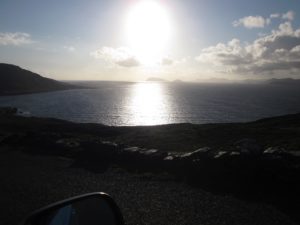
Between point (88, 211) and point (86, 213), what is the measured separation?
45 mm

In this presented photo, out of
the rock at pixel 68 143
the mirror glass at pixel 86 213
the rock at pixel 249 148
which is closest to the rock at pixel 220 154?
the rock at pixel 249 148

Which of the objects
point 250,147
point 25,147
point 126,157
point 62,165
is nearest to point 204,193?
point 250,147

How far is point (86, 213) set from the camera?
5.26 meters

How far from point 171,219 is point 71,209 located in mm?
8601

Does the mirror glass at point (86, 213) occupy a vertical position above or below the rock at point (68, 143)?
above

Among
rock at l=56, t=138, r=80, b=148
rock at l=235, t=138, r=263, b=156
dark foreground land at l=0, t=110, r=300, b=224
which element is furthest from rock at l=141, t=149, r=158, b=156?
rock at l=56, t=138, r=80, b=148

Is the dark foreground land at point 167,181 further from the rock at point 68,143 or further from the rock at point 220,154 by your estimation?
the rock at point 68,143

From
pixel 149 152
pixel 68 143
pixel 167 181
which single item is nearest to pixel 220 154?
pixel 167 181

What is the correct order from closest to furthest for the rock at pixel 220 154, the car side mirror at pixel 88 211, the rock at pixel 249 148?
the car side mirror at pixel 88 211 → the rock at pixel 249 148 → the rock at pixel 220 154

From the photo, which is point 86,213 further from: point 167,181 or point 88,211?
point 167,181

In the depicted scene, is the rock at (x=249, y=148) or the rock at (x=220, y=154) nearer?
the rock at (x=249, y=148)

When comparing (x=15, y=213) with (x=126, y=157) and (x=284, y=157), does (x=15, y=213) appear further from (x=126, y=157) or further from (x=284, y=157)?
(x=284, y=157)

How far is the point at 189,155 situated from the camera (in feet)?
64.6

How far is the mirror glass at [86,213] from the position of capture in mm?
4762
